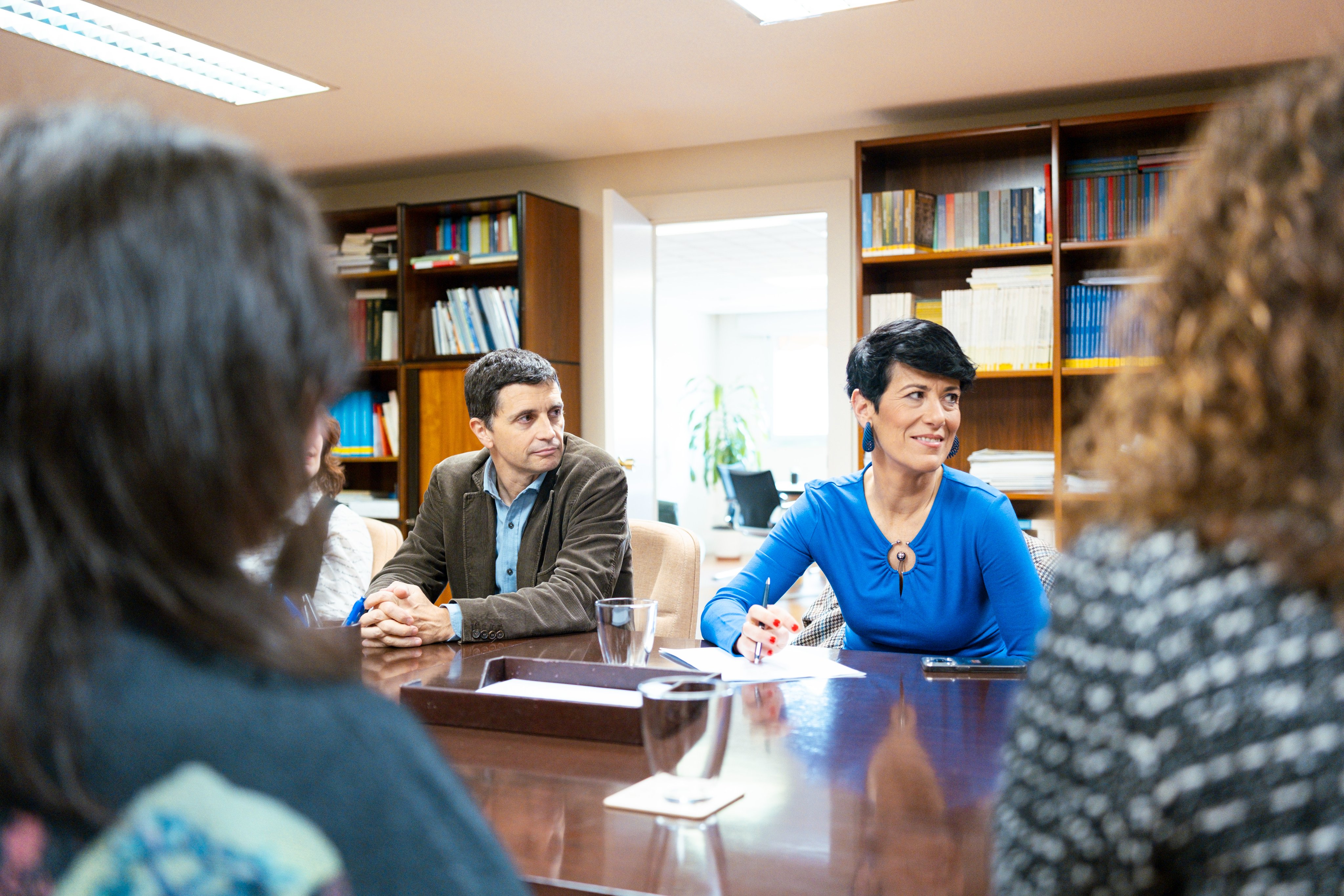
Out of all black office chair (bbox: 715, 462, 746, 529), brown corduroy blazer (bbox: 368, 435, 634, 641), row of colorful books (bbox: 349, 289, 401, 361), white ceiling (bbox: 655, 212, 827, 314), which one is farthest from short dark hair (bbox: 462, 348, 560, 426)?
black office chair (bbox: 715, 462, 746, 529)

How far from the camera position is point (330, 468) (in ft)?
7.70

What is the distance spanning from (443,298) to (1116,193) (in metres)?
2.98

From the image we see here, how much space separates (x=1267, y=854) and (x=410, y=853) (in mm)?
394

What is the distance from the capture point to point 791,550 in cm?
221

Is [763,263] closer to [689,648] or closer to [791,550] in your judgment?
[791,550]

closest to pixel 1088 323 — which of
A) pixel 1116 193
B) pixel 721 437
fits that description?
pixel 1116 193

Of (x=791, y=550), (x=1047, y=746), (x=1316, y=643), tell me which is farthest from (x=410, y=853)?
(x=791, y=550)

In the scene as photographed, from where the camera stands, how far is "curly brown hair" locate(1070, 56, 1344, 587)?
1.59 feet

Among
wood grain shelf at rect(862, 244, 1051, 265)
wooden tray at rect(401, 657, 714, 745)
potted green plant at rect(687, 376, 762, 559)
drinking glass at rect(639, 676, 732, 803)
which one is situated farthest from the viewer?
potted green plant at rect(687, 376, 762, 559)

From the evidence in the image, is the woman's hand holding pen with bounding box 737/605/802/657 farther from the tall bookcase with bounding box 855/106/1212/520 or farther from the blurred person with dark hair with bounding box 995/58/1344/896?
the tall bookcase with bounding box 855/106/1212/520

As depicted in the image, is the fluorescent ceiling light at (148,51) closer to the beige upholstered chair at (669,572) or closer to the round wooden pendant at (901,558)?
the beige upholstered chair at (669,572)

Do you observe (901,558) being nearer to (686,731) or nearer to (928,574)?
(928,574)

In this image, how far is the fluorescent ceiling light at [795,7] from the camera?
9.84 ft

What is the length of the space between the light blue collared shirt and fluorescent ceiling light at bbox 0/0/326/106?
6.67 ft
